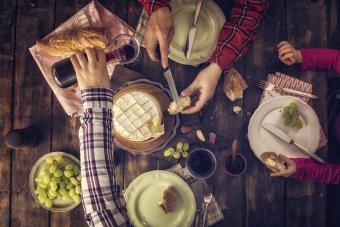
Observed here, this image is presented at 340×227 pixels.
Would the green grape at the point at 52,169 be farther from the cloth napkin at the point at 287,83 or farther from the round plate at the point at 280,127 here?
the cloth napkin at the point at 287,83

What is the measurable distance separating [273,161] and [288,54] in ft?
1.85

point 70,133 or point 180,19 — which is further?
point 70,133

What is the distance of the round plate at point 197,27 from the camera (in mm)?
1591

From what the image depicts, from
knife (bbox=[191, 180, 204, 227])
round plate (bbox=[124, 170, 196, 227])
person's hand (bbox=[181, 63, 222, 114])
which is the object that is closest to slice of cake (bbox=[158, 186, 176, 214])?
round plate (bbox=[124, 170, 196, 227])

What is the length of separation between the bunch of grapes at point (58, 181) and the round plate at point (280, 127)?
0.90 m

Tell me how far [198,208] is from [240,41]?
0.87 metres

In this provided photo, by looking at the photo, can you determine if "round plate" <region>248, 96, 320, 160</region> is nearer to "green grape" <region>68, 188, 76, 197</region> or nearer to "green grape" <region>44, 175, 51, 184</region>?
"green grape" <region>68, 188, 76, 197</region>

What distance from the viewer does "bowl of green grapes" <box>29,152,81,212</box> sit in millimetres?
1558

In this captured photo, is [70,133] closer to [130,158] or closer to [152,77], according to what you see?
[130,158]

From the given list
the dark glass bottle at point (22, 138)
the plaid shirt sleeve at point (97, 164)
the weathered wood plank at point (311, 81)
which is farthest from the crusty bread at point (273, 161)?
the dark glass bottle at point (22, 138)

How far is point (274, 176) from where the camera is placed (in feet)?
5.45

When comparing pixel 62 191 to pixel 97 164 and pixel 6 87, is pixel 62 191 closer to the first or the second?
pixel 97 164

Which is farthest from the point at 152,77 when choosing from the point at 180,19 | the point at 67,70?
the point at 67,70

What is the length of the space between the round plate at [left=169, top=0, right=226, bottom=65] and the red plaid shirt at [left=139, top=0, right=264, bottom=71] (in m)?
0.04
